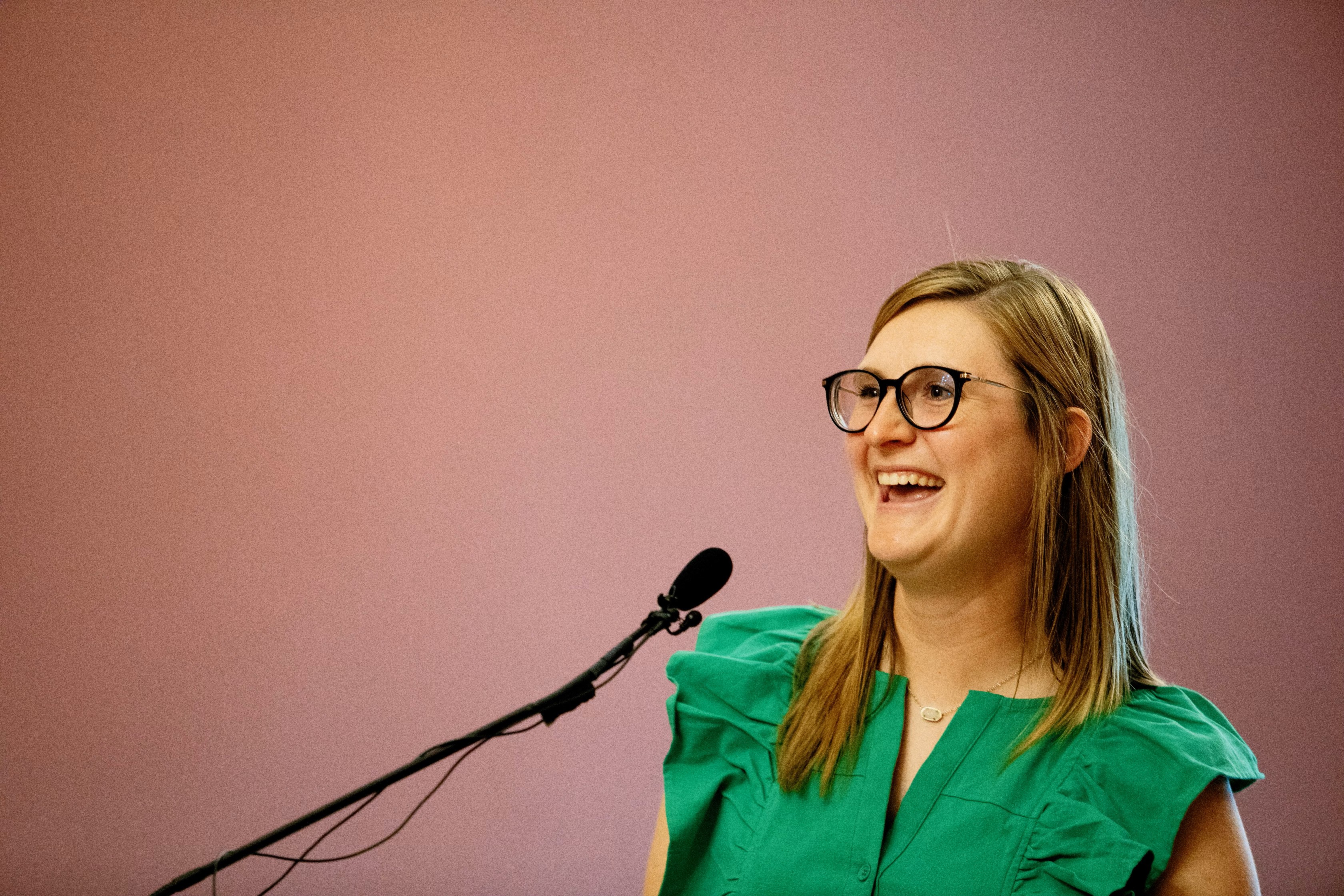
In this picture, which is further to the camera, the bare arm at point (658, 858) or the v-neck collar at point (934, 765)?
the bare arm at point (658, 858)

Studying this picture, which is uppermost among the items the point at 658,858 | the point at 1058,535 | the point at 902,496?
the point at 902,496

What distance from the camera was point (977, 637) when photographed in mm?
1477

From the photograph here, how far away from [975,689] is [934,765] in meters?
0.14

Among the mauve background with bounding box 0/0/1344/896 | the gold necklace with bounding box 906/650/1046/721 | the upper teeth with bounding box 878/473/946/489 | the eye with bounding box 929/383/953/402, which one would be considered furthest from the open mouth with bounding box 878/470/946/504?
the mauve background with bounding box 0/0/1344/896

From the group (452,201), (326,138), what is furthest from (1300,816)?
(326,138)

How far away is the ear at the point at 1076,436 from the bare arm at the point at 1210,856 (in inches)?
18.2

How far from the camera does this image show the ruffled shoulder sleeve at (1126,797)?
1.23 m

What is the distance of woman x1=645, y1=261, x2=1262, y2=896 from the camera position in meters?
1.29

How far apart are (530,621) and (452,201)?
3.73ft

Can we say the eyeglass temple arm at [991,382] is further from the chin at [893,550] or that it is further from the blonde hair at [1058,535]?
the chin at [893,550]

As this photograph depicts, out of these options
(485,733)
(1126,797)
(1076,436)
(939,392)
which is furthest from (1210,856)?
(485,733)

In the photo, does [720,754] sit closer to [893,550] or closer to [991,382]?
[893,550]

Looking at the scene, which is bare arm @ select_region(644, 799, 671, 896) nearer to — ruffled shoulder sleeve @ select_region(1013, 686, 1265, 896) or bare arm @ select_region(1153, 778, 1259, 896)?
ruffled shoulder sleeve @ select_region(1013, 686, 1265, 896)

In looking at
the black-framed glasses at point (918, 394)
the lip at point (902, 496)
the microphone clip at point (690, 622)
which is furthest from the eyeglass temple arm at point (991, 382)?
the microphone clip at point (690, 622)
